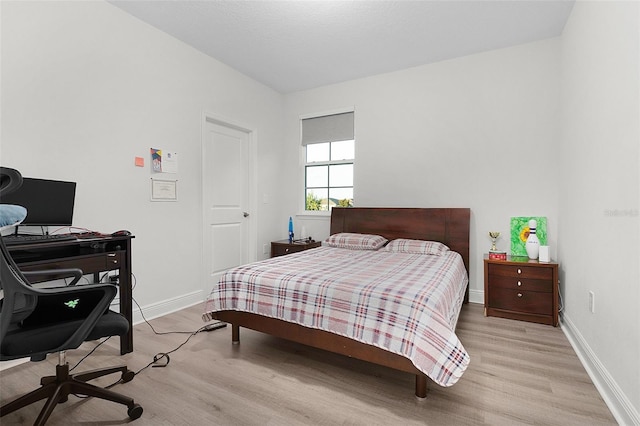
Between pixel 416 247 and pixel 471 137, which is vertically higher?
pixel 471 137

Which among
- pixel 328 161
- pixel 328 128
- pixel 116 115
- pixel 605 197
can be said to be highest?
pixel 328 128

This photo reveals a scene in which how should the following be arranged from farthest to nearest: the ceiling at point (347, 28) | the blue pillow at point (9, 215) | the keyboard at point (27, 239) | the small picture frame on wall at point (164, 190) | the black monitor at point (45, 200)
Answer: the small picture frame on wall at point (164, 190) → the ceiling at point (347, 28) → the black monitor at point (45, 200) → the keyboard at point (27, 239) → the blue pillow at point (9, 215)

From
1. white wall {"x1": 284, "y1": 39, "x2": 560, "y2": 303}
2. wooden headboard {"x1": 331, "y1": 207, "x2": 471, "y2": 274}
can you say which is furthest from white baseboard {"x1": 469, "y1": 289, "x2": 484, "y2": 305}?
wooden headboard {"x1": 331, "y1": 207, "x2": 471, "y2": 274}

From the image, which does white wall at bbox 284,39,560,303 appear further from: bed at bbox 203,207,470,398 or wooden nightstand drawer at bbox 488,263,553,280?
bed at bbox 203,207,470,398

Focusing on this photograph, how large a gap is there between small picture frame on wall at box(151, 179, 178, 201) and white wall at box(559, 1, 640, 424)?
3351 mm

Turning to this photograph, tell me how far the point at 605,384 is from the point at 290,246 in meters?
3.09

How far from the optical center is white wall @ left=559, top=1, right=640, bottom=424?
153 centimetres

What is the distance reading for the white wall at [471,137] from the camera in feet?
10.5

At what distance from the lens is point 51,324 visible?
4.73 ft

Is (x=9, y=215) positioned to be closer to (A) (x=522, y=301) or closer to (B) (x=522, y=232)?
(A) (x=522, y=301)

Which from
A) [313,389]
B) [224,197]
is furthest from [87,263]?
[224,197]

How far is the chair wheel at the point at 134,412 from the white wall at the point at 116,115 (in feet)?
4.97

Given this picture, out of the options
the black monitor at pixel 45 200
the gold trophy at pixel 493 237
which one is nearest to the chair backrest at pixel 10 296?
the black monitor at pixel 45 200

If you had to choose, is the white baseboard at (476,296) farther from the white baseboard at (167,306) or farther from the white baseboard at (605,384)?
the white baseboard at (167,306)
